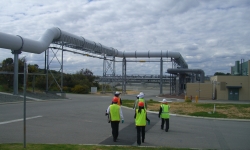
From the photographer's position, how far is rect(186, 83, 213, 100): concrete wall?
45.5m

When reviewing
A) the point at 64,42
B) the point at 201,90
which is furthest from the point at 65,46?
the point at 201,90

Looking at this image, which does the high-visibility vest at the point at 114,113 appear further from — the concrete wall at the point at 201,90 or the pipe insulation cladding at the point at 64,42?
the concrete wall at the point at 201,90

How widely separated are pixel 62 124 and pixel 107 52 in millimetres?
32793

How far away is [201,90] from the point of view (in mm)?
46125

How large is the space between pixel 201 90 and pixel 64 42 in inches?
966

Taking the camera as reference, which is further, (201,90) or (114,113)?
(201,90)

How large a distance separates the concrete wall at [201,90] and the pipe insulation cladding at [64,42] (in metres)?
6.81

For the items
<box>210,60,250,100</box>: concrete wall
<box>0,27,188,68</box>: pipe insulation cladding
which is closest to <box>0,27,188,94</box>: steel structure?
<box>0,27,188,68</box>: pipe insulation cladding

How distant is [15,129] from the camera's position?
11.5 metres

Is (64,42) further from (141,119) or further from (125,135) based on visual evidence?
(141,119)

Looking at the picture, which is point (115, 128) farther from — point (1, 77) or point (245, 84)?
point (245, 84)

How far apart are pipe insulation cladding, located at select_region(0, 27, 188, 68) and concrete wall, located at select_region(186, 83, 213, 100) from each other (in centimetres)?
681

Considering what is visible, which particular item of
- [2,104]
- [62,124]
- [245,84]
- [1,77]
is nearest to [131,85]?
[245,84]

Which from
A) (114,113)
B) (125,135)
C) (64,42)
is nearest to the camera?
(114,113)
